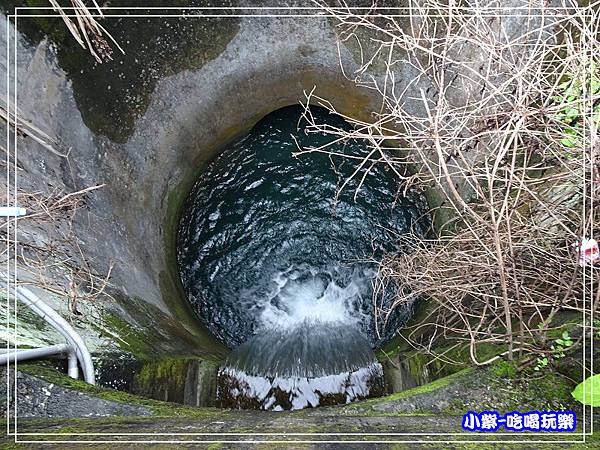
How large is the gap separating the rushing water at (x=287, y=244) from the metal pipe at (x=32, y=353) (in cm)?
160

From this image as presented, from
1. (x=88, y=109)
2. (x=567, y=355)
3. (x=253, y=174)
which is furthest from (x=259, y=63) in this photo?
(x=567, y=355)

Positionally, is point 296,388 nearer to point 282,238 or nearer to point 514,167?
point 282,238

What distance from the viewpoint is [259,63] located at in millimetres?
4727

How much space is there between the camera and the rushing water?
4156 mm

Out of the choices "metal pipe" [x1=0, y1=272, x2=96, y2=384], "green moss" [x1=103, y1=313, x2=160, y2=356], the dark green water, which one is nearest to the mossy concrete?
"metal pipe" [x1=0, y1=272, x2=96, y2=384]

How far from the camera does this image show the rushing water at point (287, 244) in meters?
4.16

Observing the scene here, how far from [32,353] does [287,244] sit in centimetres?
256

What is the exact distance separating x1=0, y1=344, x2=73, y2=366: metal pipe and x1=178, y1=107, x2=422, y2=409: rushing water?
5.25 feet

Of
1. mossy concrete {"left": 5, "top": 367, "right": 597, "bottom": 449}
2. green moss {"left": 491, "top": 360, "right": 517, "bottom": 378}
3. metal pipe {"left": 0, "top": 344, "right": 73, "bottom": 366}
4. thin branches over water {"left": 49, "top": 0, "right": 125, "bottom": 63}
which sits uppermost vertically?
thin branches over water {"left": 49, "top": 0, "right": 125, "bottom": 63}

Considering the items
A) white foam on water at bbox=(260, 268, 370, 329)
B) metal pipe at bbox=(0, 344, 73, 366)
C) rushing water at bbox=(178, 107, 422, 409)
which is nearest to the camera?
metal pipe at bbox=(0, 344, 73, 366)

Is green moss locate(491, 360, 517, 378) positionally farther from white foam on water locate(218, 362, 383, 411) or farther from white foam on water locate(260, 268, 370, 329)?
white foam on water locate(260, 268, 370, 329)

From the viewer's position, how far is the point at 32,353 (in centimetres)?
223

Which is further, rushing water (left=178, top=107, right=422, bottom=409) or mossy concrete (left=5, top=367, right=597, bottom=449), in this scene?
rushing water (left=178, top=107, right=422, bottom=409)

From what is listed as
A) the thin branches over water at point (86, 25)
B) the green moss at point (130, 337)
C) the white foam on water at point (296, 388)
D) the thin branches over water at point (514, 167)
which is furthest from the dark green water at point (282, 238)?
the thin branches over water at point (86, 25)
